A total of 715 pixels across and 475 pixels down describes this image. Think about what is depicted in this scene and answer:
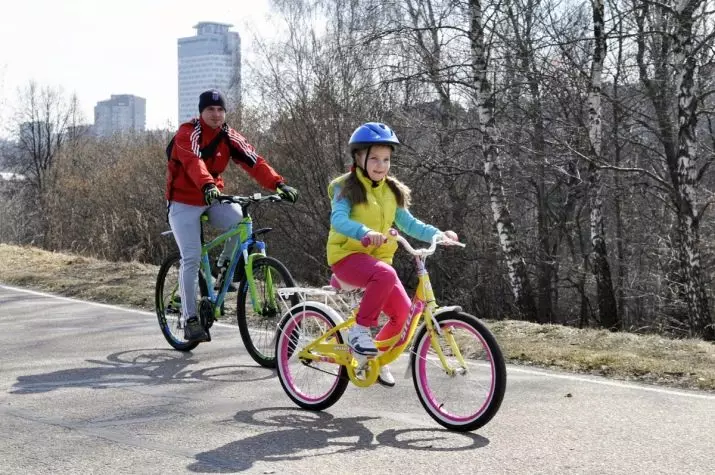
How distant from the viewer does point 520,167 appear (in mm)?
19281

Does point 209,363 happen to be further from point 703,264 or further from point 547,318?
point 547,318

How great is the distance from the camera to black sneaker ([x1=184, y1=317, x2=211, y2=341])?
705 centimetres

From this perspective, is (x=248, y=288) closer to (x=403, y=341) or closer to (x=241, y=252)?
(x=241, y=252)

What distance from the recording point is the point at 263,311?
661cm

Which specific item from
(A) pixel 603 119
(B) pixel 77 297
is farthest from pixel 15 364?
(A) pixel 603 119

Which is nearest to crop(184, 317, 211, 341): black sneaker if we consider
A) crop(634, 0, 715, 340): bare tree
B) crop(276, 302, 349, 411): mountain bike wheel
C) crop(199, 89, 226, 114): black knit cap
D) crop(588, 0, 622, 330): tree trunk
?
crop(276, 302, 349, 411): mountain bike wheel

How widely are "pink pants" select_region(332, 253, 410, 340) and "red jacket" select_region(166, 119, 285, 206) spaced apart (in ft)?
6.57

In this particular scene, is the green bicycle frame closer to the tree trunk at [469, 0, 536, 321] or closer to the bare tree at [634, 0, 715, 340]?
the bare tree at [634, 0, 715, 340]

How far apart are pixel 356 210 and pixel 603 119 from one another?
13987 mm

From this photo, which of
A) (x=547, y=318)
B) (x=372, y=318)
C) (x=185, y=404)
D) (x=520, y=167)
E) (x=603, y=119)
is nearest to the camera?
(x=372, y=318)

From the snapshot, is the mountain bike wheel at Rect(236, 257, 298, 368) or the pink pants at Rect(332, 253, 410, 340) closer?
the pink pants at Rect(332, 253, 410, 340)

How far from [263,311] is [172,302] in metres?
1.40

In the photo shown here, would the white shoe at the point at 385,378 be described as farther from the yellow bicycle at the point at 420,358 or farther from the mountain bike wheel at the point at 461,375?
the mountain bike wheel at the point at 461,375

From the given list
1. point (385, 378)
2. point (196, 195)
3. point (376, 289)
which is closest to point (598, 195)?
point (196, 195)
